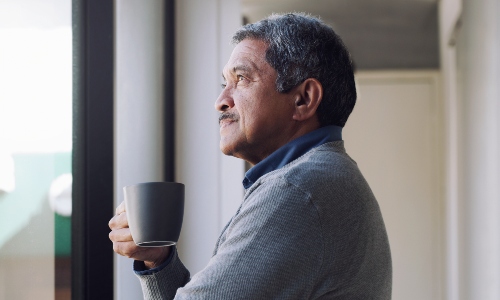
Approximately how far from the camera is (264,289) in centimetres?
89

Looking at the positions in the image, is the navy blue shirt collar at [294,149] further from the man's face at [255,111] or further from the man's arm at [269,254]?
the man's arm at [269,254]

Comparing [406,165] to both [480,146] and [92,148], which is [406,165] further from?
[92,148]

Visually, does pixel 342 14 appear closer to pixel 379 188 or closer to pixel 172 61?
pixel 379 188

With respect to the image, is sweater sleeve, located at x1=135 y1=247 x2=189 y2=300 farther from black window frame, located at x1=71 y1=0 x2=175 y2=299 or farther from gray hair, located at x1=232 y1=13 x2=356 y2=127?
black window frame, located at x1=71 y1=0 x2=175 y2=299

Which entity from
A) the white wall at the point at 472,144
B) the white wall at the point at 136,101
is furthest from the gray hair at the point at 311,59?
the white wall at the point at 472,144

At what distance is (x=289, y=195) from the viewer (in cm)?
94

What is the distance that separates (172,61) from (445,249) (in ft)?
8.48

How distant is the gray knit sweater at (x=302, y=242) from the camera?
89cm

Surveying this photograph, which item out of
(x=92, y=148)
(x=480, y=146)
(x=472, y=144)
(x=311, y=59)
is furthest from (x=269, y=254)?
(x=472, y=144)

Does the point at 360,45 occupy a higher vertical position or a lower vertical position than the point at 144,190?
higher

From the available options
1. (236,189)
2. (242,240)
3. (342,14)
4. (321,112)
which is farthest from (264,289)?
(342,14)

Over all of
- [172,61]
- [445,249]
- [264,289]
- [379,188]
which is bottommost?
[445,249]

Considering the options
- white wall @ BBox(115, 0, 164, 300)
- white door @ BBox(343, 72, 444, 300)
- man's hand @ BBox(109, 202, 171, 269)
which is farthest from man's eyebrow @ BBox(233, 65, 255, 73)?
white door @ BBox(343, 72, 444, 300)

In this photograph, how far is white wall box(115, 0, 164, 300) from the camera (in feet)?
7.56
